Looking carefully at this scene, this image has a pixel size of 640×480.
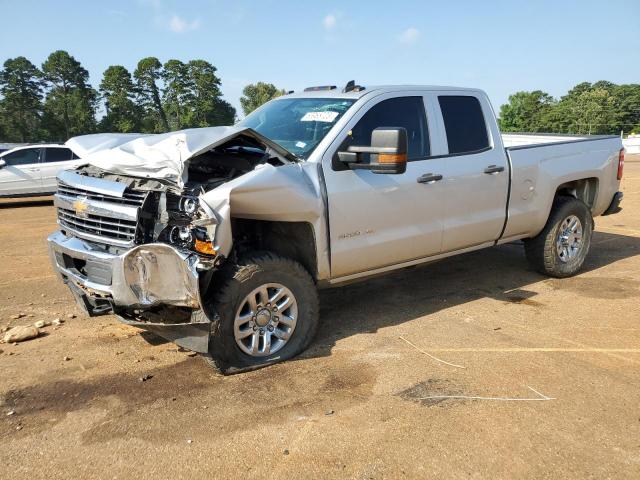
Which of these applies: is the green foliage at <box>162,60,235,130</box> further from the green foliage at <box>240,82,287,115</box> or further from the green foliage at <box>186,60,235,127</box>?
the green foliage at <box>240,82,287,115</box>

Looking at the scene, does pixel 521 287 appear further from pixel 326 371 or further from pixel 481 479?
pixel 481 479

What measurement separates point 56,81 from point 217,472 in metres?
59.1

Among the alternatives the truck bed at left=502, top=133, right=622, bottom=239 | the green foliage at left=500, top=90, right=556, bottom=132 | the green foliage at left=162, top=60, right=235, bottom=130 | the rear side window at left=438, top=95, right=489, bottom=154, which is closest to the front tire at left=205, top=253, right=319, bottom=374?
the rear side window at left=438, top=95, right=489, bottom=154

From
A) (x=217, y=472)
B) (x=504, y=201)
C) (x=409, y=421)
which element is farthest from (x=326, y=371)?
(x=504, y=201)

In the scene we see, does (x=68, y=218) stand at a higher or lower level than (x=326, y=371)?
higher

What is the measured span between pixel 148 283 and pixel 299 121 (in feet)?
6.58

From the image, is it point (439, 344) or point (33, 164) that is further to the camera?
point (33, 164)

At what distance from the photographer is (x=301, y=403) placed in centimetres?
346

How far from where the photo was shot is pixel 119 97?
55969mm

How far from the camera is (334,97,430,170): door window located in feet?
14.8

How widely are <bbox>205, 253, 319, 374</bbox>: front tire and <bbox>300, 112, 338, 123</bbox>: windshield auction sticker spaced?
4.22 feet

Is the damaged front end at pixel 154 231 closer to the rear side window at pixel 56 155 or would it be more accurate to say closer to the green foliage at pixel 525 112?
the rear side window at pixel 56 155

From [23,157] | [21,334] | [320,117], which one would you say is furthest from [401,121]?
[23,157]

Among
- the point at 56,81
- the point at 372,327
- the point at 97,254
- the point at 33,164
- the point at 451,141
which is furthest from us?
the point at 56,81
